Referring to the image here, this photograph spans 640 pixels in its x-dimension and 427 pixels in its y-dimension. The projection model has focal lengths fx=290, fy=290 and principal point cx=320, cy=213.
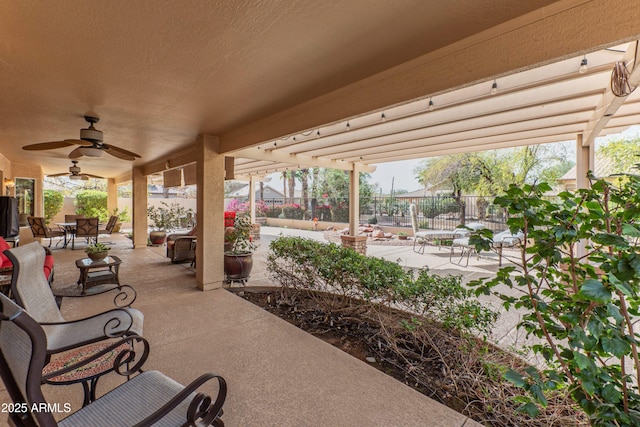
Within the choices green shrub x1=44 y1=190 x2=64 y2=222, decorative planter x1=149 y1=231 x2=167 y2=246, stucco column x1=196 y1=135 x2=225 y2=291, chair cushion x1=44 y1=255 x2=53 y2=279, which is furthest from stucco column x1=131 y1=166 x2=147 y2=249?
green shrub x1=44 y1=190 x2=64 y2=222

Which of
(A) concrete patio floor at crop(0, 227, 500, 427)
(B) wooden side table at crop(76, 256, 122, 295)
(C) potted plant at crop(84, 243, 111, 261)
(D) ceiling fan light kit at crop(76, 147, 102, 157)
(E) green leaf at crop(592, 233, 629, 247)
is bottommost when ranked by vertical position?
(A) concrete patio floor at crop(0, 227, 500, 427)

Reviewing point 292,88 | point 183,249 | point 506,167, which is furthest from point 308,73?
point 506,167

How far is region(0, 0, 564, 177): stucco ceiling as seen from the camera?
5.62ft

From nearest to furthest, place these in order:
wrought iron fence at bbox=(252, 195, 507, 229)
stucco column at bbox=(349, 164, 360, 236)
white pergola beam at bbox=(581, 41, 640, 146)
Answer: white pergola beam at bbox=(581, 41, 640, 146) → stucco column at bbox=(349, 164, 360, 236) → wrought iron fence at bbox=(252, 195, 507, 229)

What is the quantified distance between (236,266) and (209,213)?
110 centimetres

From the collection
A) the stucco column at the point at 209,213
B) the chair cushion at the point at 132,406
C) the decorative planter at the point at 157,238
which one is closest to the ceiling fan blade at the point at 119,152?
the stucco column at the point at 209,213

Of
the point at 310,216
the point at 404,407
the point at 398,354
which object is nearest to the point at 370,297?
the point at 398,354

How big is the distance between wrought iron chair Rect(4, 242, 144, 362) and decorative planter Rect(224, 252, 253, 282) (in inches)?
112

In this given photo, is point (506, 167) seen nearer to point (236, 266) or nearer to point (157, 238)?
point (236, 266)

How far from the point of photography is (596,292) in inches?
A: 44.9

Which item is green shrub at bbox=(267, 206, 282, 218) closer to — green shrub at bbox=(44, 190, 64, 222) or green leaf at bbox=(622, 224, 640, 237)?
green shrub at bbox=(44, 190, 64, 222)

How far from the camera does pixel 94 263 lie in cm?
467

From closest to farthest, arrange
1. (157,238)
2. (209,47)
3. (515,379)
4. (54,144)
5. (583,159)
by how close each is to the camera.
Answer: (515,379) → (209,47) → (54,144) → (583,159) → (157,238)

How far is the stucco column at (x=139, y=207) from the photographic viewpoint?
352 inches
